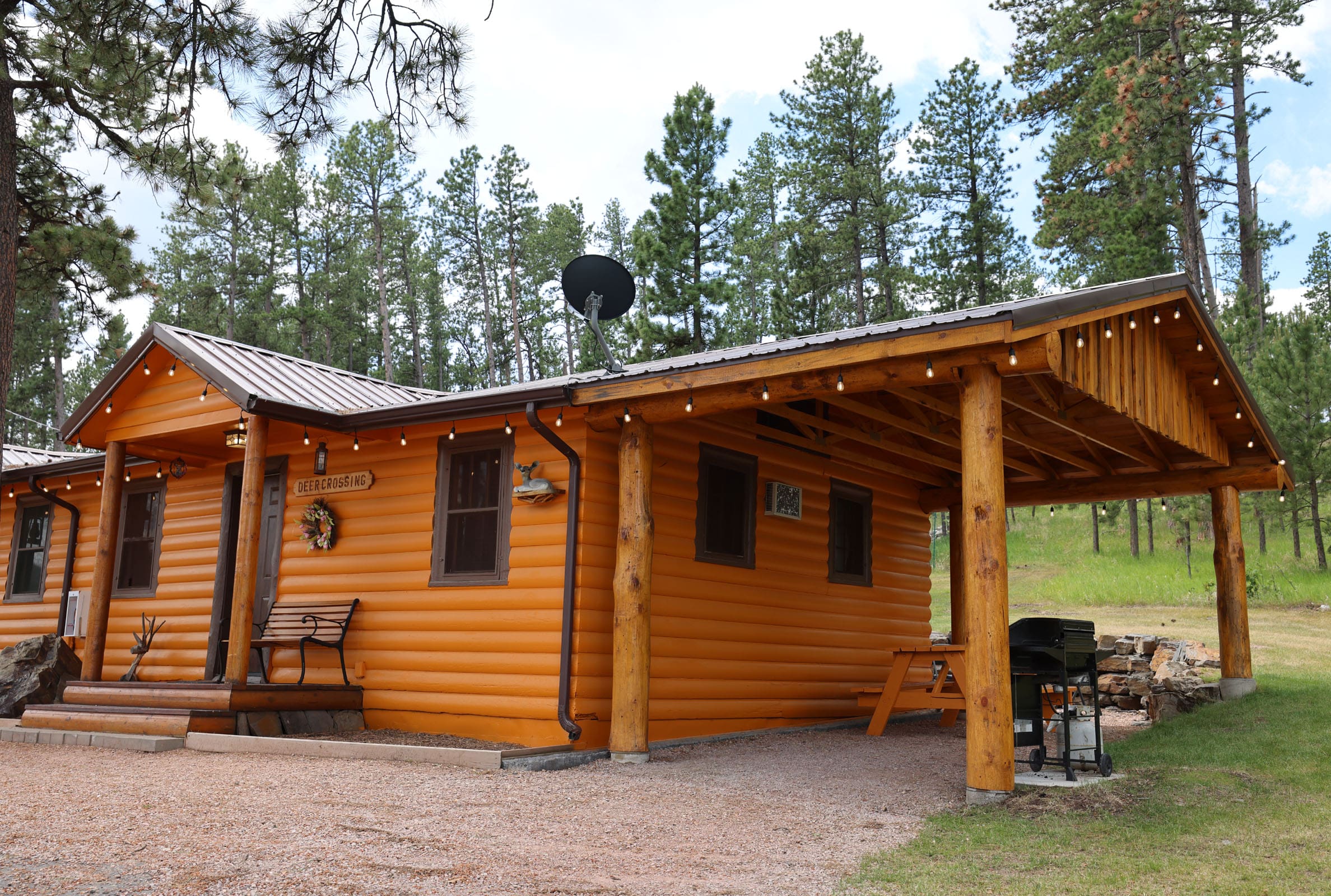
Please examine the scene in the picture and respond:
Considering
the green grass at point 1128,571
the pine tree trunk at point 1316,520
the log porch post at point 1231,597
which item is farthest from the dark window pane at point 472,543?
the pine tree trunk at point 1316,520

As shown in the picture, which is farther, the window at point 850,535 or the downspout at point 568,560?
the window at point 850,535

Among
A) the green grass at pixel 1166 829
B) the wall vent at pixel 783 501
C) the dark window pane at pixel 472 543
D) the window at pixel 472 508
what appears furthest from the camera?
the wall vent at pixel 783 501

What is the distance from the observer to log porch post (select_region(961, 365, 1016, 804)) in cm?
584

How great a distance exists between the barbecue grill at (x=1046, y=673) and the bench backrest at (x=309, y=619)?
571 cm

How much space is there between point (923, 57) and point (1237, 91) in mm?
21761

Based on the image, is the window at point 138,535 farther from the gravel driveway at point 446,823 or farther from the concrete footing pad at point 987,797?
the concrete footing pad at point 987,797

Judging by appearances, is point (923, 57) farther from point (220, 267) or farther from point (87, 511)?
point (87, 511)

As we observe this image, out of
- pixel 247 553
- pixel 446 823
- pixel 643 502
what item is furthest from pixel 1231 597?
pixel 247 553

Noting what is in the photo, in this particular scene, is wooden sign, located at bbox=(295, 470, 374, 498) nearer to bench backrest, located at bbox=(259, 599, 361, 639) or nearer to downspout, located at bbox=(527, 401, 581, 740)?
bench backrest, located at bbox=(259, 599, 361, 639)

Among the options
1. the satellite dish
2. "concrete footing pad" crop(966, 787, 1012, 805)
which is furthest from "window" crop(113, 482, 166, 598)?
"concrete footing pad" crop(966, 787, 1012, 805)

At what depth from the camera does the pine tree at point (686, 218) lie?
75.8 ft

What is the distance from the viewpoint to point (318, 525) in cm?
975

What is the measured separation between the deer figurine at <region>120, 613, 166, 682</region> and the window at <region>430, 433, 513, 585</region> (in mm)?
3723

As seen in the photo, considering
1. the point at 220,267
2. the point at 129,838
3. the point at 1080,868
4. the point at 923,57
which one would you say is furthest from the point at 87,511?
the point at 923,57
